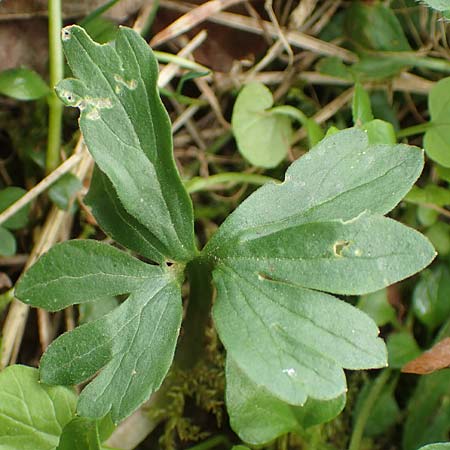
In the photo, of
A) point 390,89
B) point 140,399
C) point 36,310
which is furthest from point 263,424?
point 390,89

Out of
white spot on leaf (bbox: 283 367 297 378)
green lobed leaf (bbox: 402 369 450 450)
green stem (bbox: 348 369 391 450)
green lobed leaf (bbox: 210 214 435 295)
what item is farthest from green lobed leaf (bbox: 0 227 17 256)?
green lobed leaf (bbox: 402 369 450 450)

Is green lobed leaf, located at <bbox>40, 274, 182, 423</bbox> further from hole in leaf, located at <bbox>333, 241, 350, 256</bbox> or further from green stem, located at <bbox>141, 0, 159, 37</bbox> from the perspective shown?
green stem, located at <bbox>141, 0, 159, 37</bbox>

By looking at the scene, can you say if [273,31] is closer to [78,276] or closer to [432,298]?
[432,298]

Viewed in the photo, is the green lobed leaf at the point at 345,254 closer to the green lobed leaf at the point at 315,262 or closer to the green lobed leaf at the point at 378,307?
the green lobed leaf at the point at 315,262

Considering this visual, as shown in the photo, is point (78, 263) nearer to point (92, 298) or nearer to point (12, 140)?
point (92, 298)

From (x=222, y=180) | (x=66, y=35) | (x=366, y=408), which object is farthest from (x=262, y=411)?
(x=66, y=35)


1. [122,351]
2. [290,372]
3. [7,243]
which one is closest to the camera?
[290,372]
